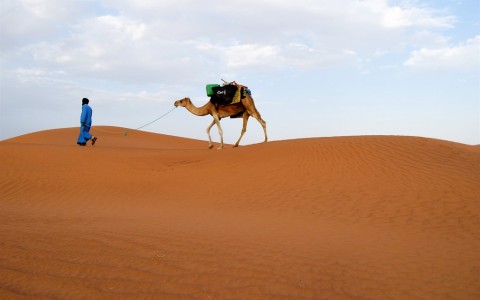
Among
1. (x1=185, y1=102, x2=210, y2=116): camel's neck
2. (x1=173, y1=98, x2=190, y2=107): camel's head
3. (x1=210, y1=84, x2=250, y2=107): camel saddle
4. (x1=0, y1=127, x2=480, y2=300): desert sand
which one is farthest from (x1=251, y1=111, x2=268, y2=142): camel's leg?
(x1=173, y1=98, x2=190, y2=107): camel's head

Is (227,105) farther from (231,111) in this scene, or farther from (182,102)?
(182,102)

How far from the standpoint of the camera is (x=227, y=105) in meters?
14.4

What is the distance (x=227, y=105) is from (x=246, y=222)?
25.8 feet

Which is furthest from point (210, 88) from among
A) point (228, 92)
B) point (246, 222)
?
point (246, 222)

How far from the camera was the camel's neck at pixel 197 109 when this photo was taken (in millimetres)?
14914

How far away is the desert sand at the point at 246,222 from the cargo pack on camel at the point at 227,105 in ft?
6.71

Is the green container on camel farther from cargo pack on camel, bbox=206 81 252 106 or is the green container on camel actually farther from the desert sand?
the desert sand

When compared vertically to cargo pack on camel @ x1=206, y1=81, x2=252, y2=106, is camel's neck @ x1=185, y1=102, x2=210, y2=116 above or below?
below

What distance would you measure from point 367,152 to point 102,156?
7.68 metres

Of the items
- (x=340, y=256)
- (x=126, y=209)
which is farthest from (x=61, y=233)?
(x=340, y=256)

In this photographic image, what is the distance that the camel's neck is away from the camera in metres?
14.9

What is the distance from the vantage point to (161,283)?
12.0ft

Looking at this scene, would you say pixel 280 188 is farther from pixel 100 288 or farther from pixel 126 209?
pixel 100 288

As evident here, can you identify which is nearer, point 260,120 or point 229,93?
point 229,93
